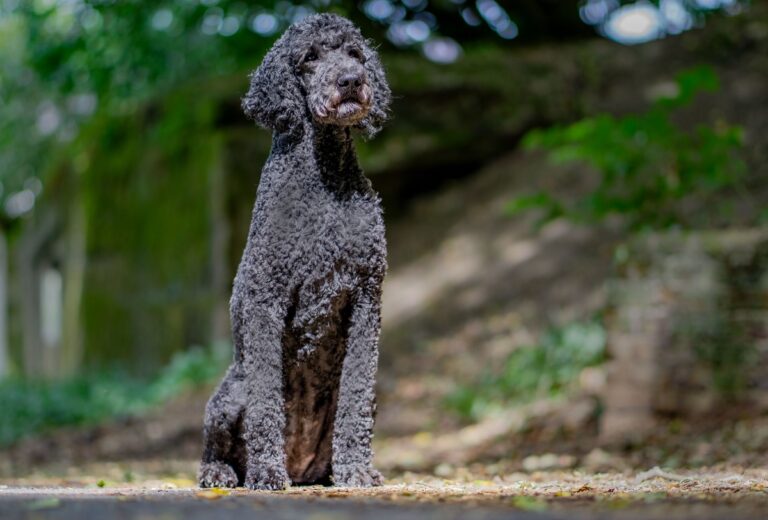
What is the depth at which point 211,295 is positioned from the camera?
13344 millimetres

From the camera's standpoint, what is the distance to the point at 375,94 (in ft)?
16.0

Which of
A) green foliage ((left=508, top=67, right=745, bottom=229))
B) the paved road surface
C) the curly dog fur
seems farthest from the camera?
green foliage ((left=508, top=67, right=745, bottom=229))

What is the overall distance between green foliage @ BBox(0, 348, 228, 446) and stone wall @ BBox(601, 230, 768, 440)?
593 cm

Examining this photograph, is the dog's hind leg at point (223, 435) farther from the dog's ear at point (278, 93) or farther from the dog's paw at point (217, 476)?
the dog's ear at point (278, 93)

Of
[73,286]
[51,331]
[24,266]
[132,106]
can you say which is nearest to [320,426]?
[132,106]

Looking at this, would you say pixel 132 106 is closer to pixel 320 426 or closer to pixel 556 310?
pixel 556 310

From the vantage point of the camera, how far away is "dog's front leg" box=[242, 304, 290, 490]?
4.62 meters

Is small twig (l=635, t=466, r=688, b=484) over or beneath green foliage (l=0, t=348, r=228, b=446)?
beneath

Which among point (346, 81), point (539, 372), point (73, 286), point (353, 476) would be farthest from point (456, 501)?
point (73, 286)

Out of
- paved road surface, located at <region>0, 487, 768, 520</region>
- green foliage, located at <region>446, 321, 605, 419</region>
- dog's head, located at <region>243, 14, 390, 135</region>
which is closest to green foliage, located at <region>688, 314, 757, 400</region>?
green foliage, located at <region>446, 321, 605, 419</region>

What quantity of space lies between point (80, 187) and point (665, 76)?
10652 millimetres

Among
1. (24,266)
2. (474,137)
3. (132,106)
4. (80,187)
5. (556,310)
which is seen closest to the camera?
(556,310)

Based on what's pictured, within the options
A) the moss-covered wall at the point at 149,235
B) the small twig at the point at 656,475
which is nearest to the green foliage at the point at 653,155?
the small twig at the point at 656,475

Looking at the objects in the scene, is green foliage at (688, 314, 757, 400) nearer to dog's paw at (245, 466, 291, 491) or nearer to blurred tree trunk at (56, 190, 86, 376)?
dog's paw at (245, 466, 291, 491)
